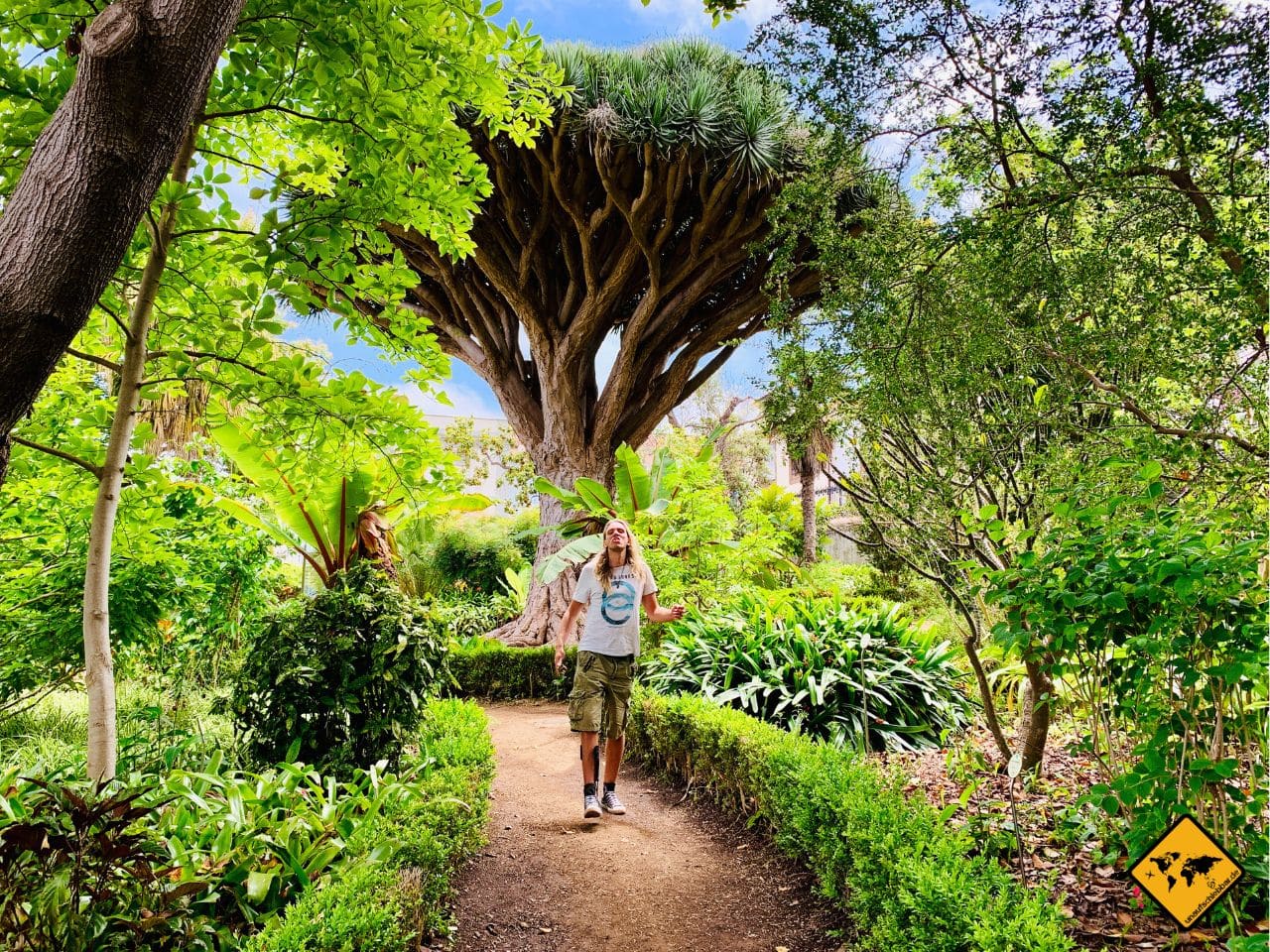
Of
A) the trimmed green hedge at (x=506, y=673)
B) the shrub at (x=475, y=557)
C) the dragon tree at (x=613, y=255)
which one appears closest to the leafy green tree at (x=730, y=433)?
the shrub at (x=475, y=557)

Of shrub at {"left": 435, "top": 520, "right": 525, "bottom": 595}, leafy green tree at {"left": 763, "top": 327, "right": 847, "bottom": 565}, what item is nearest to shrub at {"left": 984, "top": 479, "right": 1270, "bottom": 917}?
leafy green tree at {"left": 763, "top": 327, "right": 847, "bottom": 565}

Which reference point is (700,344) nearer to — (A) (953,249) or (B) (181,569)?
(A) (953,249)

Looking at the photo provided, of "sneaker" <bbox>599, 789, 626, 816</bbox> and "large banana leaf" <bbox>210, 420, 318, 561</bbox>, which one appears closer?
"sneaker" <bbox>599, 789, 626, 816</bbox>

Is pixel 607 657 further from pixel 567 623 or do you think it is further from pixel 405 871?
pixel 405 871

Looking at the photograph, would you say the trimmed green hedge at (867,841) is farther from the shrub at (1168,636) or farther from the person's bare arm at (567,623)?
the person's bare arm at (567,623)

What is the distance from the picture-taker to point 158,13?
1.68 m

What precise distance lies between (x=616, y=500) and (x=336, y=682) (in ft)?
20.3

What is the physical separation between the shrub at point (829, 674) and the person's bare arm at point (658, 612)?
1228mm

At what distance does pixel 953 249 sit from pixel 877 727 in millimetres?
3576

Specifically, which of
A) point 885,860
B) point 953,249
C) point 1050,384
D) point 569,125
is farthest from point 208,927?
point 569,125

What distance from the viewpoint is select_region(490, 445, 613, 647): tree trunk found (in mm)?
10656

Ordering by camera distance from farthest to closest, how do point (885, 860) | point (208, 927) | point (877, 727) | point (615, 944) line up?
1. point (877, 727)
2. point (615, 944)
3. point (885, 860)
4. point (208, 927)

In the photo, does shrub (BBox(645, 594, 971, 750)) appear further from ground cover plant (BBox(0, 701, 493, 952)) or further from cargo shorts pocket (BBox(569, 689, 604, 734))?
ground cover plant (BBox(0, 701, 493, 952))

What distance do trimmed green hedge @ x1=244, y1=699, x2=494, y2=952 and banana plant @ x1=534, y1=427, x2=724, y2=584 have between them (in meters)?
4.44
